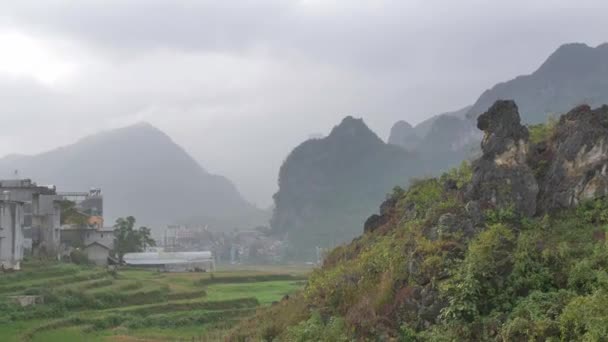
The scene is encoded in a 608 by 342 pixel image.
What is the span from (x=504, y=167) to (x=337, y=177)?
133m

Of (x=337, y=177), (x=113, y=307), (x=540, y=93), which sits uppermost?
(x=540, y=93)

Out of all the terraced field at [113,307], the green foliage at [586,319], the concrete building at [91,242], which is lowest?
the terraced field at [113,307]

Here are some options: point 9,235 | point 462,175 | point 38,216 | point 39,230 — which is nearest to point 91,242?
point 39,230

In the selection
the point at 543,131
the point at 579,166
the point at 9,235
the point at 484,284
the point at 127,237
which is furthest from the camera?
the point at 127,237

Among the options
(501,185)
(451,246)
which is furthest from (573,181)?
(451,246)

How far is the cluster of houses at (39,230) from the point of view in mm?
36125

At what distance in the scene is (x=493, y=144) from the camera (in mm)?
Answer: 15953

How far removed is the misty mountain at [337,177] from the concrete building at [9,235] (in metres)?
100

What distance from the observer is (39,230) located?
4469cm

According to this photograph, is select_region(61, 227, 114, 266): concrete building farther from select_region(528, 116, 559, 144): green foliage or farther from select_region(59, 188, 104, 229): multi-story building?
select_region(528, 116, 559, 144): green foliage

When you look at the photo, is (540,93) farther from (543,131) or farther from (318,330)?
(318,330)

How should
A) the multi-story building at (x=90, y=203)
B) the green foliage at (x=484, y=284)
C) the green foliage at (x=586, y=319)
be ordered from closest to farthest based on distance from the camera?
1. the green foliage at (x=586, y=319)
2. the green foliage at (x=484, y=284)
3. the multi-story building at (x=90, y=203)

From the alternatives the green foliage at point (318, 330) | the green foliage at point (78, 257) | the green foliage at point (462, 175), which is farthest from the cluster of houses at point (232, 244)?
the green foliage at point (318, 330)

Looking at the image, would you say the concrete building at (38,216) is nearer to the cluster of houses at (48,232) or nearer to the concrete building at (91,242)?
the cluster of houses at (48,232)
